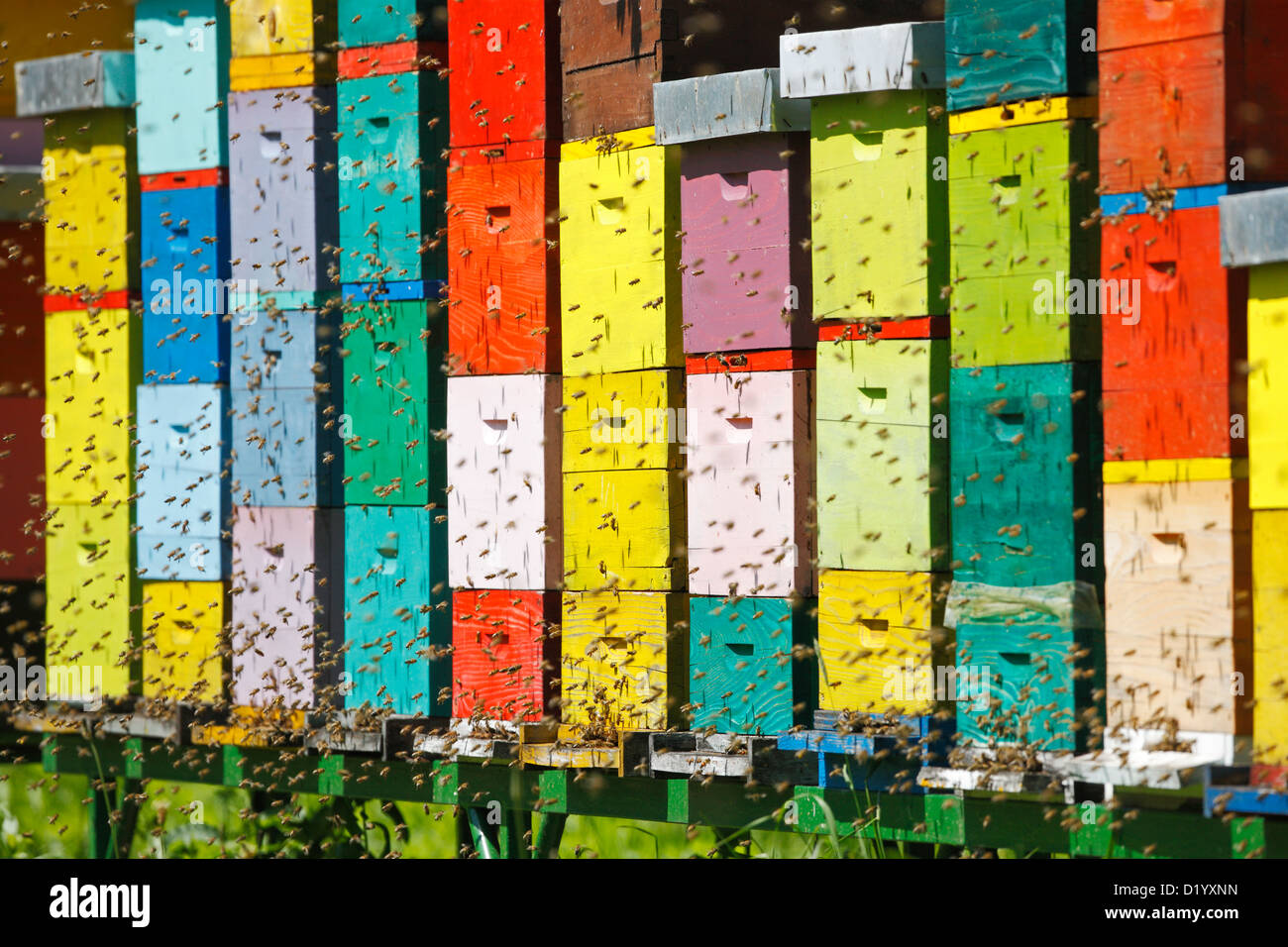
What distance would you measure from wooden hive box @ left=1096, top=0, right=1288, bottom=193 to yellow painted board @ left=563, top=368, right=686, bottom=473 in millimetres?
1742

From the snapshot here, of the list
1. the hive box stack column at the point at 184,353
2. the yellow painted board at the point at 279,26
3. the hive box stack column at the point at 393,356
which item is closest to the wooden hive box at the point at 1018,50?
the hive box stack column at the point at 393,356

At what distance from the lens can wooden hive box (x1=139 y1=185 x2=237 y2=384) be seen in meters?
7.96

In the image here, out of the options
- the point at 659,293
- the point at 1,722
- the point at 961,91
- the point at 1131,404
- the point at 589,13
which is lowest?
the point at 1,722

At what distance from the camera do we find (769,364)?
638 cm

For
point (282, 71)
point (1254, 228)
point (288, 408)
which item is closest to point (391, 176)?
point (282, 71)

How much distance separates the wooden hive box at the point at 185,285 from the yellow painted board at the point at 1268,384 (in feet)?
14.1

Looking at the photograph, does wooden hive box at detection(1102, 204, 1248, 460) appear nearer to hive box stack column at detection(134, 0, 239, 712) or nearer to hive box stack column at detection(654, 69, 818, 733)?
hive box stack column at detection(654, 69, 818, 733)

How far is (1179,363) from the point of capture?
5465 millimetres

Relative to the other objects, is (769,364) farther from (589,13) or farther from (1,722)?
(1,722)

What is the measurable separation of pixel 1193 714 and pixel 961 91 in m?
2.02

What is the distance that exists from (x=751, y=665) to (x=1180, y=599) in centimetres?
154

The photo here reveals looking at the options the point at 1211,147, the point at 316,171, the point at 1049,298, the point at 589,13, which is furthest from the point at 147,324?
the point at 1211,147

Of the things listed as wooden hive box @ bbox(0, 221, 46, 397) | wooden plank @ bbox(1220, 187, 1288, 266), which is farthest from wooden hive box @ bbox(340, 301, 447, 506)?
wooden plank @ bbox(1220, 187, 1288, 266)

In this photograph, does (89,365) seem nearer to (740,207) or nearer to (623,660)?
(623,660)
